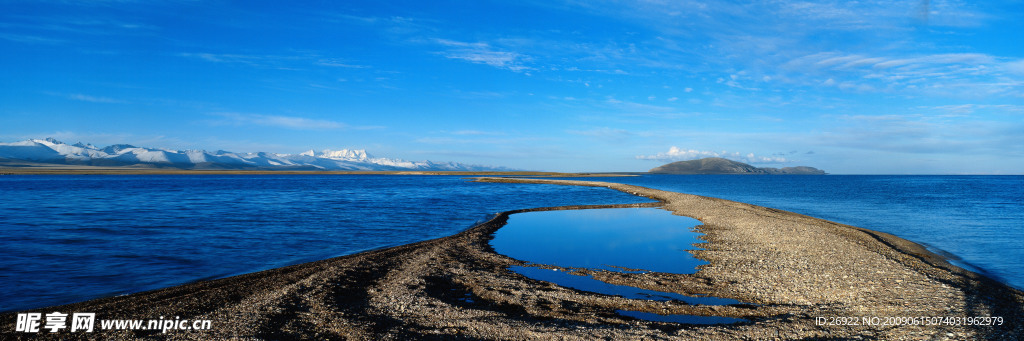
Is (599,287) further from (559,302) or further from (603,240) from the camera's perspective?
(603,240)

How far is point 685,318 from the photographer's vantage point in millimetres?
10820

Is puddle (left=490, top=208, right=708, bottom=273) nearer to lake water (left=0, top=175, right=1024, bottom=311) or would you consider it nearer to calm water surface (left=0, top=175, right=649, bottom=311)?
calm water surface (left=0, top=175, right=649, bottom=311)

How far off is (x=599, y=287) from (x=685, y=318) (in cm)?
332

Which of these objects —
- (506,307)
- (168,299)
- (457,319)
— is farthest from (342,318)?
(168,299)

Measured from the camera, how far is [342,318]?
10.5 meters

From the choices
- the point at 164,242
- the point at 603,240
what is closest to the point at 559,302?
the point at 603,240

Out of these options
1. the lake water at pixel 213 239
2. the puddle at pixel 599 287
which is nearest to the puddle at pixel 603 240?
the puddle at pixel 599 287

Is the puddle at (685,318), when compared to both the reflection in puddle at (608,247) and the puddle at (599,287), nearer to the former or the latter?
the reflection in puddle at (608,247)

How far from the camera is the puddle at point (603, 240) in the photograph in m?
18.1

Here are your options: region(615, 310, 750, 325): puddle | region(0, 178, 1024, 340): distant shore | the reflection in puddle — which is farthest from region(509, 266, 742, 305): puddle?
region(615, 310, 750, 325): puddle

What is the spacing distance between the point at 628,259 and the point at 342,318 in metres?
11.8

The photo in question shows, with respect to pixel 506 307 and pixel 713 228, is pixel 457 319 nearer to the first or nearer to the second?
pixel 506 307

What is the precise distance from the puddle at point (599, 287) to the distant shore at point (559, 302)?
460 mm

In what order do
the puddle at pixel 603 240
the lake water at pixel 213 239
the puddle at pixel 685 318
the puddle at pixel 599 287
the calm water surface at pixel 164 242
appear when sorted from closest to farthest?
1. the puddle at pixel 685 318
2. the puddle at pixel 599 287
3. the calm water surface at pixel 164 242
4. the lake water at pixel 213 239
5. the puddle at pixel 603 240
